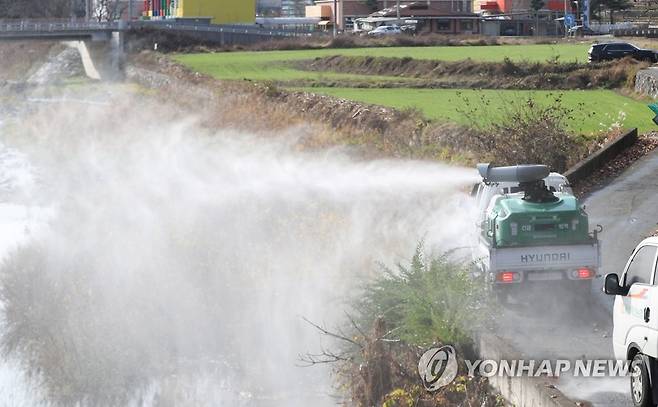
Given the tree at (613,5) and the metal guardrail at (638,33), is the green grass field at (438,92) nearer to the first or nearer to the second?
the metal guardrail at (638,33)

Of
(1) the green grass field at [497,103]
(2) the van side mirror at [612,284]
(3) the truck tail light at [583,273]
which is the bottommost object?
(3) the truck tail light at [583,273]

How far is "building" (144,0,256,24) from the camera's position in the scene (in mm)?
134000

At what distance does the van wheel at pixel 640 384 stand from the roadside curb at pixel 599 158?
18454 mm

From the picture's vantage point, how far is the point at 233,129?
53969 mm

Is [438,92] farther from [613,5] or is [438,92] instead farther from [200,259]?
[613,5]

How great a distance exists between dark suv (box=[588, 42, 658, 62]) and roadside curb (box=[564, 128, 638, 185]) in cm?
3082

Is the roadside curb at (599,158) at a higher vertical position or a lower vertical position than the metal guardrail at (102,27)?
lower

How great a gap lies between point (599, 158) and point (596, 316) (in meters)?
15.5

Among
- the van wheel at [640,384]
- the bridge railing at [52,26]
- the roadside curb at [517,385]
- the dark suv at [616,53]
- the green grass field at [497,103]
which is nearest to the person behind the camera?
the van wheel at [640,384]

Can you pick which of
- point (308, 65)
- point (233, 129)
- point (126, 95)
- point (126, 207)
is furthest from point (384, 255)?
point (308, 65)

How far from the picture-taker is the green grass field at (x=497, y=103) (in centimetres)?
4175

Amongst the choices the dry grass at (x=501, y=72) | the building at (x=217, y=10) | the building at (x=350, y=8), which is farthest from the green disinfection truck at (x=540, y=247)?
the building at (x=350, y=8)

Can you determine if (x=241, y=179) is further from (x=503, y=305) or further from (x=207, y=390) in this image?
(x=503, y=305)

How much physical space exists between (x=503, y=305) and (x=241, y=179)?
1009 inches
